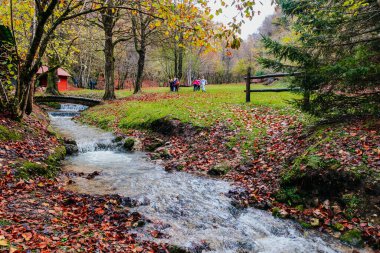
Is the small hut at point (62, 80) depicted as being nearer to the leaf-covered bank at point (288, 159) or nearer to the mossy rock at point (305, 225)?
the leaf-covered bank at point (288, 159)

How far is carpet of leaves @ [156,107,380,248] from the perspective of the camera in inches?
226

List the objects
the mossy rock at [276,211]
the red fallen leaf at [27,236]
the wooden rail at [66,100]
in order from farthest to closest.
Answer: the wooden rail at [66,100] < the mossy rock at [276,211] < the red fallen leaf at [27,236]

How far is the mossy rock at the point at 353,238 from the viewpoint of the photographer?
4.93 m

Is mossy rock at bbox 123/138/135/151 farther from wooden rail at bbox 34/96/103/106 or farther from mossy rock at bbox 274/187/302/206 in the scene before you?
wooden rail at bbox 34/96/103/106

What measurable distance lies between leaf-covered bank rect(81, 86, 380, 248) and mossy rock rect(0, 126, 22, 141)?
4.37m

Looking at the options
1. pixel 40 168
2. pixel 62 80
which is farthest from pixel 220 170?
pixel 62 80

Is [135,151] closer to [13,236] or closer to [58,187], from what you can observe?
[58,187]

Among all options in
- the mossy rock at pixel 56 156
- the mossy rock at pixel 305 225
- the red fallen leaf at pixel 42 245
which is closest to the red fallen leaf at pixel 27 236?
the red fallen leaf at pixel 42 245

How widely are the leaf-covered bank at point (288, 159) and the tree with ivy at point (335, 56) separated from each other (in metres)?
0.61

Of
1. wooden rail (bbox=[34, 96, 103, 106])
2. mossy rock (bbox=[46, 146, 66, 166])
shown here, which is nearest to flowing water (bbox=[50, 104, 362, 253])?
mossy rock (bbox=[46, 146, 66, 166])

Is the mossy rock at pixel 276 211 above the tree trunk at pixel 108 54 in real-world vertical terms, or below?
below

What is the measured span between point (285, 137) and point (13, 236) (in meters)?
7.71

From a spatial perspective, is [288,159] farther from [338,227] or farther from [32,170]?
[32,170]

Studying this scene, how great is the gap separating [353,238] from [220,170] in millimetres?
4014
